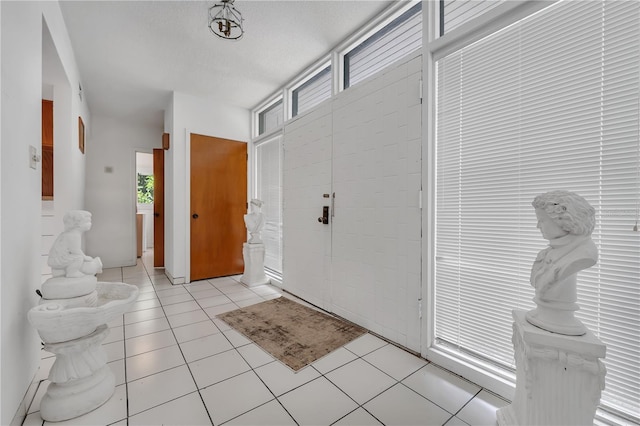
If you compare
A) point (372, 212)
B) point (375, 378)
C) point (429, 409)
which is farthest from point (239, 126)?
point (429, 409)

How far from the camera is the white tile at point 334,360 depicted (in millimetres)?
1880

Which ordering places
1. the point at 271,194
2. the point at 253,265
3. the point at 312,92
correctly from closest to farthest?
the point at 312,92
the point at 253,265
the point at 271,194

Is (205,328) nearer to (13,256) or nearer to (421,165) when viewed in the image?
(13,256)

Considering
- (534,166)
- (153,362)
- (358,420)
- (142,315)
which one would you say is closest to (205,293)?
(142,315)

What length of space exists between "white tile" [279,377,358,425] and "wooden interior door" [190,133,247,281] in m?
2.93

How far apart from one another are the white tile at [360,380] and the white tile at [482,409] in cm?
42

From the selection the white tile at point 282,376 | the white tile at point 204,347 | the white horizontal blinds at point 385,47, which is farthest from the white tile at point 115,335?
the white horizontal blinds at point 385,47

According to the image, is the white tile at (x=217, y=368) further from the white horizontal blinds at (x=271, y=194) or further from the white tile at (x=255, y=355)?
the white horizontal blinds at (x=271, y=194)

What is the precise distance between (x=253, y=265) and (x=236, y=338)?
158 cm

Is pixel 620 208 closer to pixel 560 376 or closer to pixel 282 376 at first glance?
pixel 560 376

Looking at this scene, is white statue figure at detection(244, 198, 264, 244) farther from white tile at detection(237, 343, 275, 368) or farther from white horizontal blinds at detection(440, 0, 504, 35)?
white horizontal blinds at detection(440, 0, 504, 35)

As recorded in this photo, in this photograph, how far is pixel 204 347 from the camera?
213cm

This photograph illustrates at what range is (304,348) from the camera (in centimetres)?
212

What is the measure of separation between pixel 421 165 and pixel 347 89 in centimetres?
118
